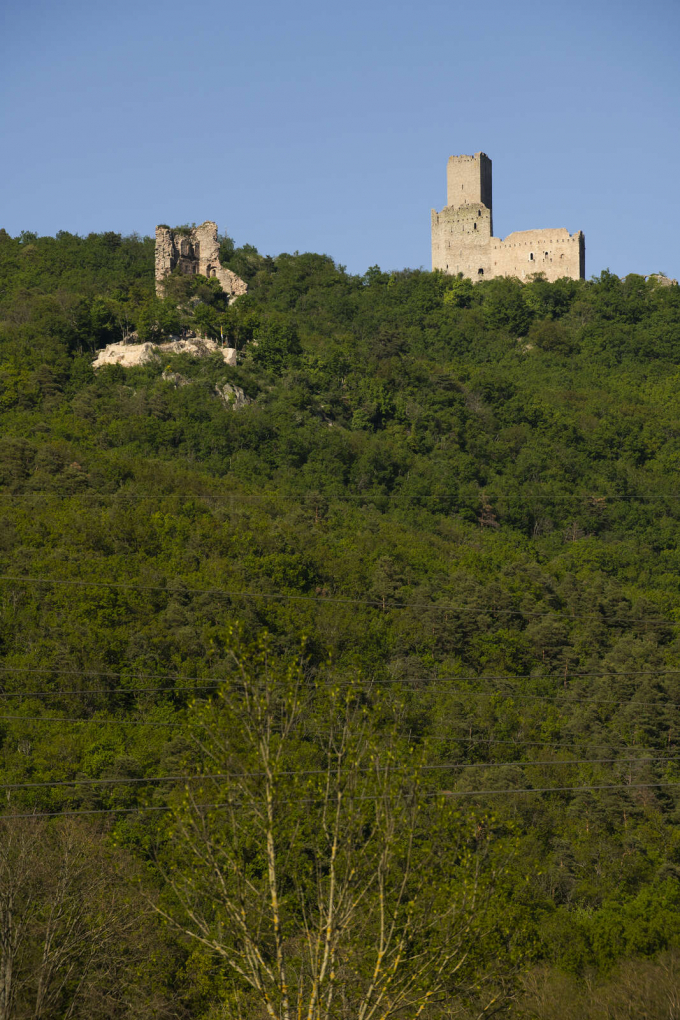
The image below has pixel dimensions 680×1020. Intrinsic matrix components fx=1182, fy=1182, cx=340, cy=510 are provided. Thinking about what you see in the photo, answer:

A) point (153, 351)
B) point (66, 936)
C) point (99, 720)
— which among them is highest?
point (153, 351)

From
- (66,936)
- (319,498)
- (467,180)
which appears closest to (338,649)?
(319,498)

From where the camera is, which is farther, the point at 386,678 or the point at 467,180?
the point at 467,180

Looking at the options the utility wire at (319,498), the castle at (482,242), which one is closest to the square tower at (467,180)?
the castle at (482,242)

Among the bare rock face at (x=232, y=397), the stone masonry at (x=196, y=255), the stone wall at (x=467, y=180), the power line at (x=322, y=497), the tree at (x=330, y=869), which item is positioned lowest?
the tree at (x=330, y=869)

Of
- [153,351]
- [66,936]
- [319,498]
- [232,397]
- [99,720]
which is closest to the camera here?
[66,936]

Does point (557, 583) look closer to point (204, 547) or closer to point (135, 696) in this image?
point (204, 547)

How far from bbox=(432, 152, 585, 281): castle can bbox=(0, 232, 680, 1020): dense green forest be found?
3.95 metres

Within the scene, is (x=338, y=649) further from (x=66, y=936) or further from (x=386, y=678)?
(x=66, y=936)

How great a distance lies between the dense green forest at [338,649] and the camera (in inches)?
593

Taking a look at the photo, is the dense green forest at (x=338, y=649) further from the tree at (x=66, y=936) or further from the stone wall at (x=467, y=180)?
the stone wall at (x=467, y=180)

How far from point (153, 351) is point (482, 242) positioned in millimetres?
35011

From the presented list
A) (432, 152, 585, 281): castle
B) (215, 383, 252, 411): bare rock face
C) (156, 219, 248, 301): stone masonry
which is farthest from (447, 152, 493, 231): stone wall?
(215, 383, 252, 411): bare rock face

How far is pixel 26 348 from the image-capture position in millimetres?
67000

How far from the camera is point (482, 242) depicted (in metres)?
92.0
